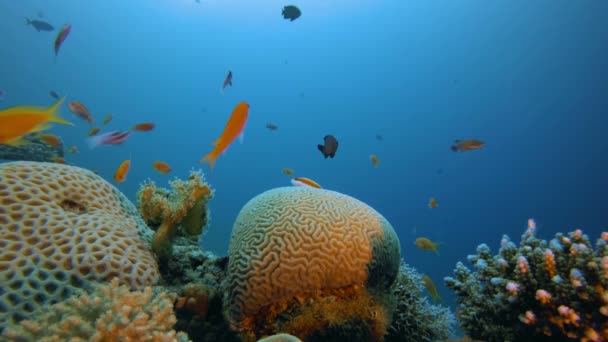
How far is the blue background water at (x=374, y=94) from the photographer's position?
44.2 meters

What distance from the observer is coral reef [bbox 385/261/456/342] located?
3.67 m

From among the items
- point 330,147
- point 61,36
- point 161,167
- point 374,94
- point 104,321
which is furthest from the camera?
point 374,94

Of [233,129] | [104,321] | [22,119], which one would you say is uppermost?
[233,129]

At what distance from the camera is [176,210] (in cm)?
337

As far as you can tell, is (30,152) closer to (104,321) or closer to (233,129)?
(233,129)

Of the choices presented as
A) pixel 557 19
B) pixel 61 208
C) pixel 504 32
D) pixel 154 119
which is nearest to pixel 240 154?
pixel 154 119

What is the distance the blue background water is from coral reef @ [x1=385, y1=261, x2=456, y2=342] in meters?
28.9

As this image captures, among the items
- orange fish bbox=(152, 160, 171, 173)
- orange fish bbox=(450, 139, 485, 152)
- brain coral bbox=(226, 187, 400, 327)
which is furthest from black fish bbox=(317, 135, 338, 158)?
orange fish bbox=(152, 160, 171, 173)

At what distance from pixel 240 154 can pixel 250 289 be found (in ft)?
322

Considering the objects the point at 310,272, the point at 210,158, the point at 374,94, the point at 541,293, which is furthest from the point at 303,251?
the point at 374,94

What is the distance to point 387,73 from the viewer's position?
70125mm

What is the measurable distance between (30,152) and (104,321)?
1076 cm

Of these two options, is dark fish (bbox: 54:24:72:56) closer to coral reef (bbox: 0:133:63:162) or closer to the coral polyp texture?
coral reef (bbox: 0:133:63:162)

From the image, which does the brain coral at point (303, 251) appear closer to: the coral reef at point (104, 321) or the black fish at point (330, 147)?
the coral reef at point (104, 321)
